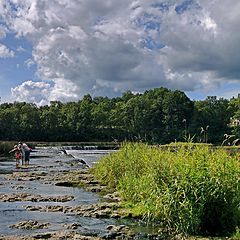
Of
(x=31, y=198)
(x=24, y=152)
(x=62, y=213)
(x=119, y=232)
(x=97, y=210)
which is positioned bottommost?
(x=119, y=232)

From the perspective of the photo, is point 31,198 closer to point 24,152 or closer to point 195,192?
point 195,192

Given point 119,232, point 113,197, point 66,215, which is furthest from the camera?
point 113,197

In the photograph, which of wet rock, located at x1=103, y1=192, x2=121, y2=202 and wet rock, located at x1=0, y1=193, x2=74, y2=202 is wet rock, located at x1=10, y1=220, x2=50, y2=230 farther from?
wet rock, located at x1=0, y1=193, x2=74, y2=202

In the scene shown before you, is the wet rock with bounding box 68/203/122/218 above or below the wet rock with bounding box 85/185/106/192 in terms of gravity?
below

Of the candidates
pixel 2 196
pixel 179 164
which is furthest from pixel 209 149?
pixel 2 196

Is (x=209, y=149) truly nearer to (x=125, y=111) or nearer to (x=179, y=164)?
(x=179, y=164)

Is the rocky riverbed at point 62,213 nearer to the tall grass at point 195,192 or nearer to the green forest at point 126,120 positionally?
the tall grass at point 195,192

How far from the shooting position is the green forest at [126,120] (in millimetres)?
138125

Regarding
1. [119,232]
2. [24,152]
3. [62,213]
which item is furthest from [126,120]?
[119,232]

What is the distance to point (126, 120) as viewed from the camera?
153 metres

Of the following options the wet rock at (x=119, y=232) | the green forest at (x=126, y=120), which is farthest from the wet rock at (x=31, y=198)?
the green forest at (x=126, y=120)

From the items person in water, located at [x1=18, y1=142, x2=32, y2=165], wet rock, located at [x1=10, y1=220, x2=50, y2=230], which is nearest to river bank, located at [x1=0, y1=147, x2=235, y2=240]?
wet rock, located at [x1=10, y1=220, x2=50, y2=230]

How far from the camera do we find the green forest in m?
138

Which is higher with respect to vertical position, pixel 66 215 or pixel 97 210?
pixel 97 210
